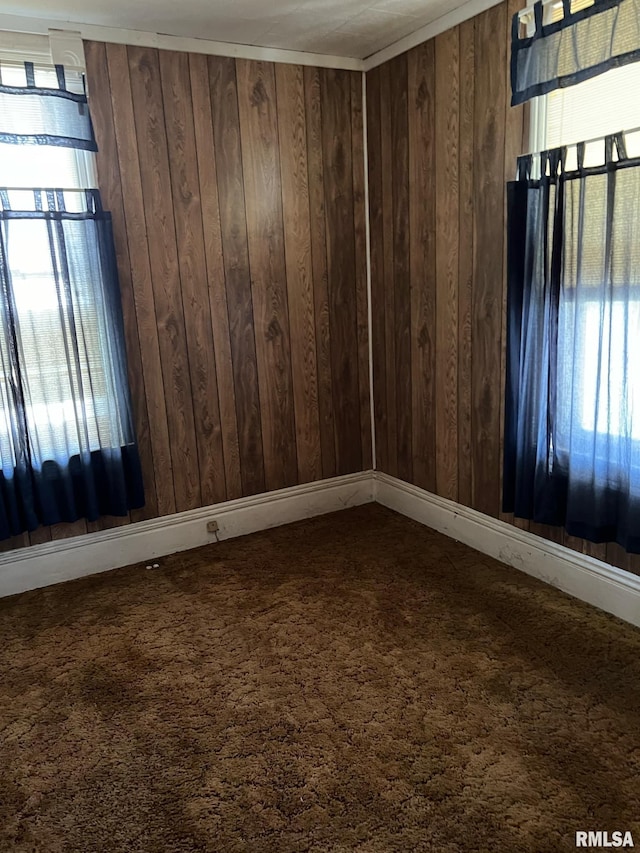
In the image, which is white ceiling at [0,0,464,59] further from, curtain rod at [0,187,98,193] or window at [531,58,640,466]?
window at [531,58,640,466]

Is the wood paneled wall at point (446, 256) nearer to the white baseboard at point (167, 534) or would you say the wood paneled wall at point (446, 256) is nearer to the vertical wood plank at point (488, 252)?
the vertical wood plank at point (488, 252)

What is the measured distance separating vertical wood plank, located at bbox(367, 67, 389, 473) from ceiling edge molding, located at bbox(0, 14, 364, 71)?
22 centimetres

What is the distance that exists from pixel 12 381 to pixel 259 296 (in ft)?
4.12

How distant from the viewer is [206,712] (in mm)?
2113

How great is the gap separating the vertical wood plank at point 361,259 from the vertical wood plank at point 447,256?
589 millimetres

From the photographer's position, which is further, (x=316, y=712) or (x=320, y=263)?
(x=320, y=263)

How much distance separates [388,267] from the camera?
3.54m

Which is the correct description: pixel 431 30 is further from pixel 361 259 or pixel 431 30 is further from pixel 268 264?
pixel 268 264

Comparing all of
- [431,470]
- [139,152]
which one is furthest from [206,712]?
[139,152]

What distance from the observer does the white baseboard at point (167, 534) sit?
3010 mm

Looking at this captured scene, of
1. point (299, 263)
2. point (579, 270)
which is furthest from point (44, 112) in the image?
point (579, 270)

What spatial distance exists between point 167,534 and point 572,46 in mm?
2691

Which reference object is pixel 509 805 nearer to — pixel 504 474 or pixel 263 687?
pixel 263 687

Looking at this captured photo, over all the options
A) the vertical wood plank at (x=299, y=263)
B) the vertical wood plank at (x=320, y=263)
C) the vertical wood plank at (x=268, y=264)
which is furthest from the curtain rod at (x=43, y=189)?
the vertical wood plank at (x=320, y=263)
